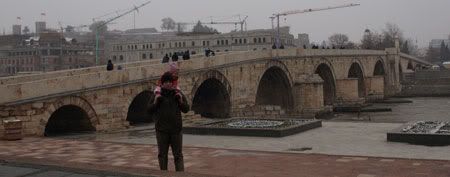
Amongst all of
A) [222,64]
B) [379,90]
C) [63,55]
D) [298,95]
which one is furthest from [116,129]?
[63,55]

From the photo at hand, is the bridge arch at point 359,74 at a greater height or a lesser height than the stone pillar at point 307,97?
greater

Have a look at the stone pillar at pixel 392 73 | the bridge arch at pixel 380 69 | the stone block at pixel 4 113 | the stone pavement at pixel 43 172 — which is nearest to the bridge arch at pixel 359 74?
the stone pillar at pixel 392 73

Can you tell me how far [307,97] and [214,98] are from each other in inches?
345

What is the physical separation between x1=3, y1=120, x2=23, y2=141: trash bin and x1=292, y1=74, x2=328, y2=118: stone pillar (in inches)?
→ 815

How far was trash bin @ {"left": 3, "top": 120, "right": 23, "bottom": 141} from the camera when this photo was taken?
1106cm

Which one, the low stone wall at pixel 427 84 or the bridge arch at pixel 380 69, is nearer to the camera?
the low stone wall at pixel 427 84

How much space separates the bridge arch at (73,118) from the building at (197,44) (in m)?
47.6

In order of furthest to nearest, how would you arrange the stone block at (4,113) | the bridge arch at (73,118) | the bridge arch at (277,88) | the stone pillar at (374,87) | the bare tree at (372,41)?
1. the bare tree at (372,41)
2. the stone pillar at (374,87)
3. the bridge arch at (277,88)
4. the bridge arch at (73,118)
5. the stone block at (4,113)

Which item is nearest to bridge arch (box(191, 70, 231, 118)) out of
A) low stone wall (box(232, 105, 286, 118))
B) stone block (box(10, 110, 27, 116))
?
low stone wall (box(232, 105, 286, 118))

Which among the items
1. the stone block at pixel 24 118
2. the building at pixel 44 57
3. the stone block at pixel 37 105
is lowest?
the stone block at pixel 24 118

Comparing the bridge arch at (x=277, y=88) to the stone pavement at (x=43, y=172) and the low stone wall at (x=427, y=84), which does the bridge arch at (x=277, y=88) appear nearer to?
the stone pavement at (x=43, y=172)

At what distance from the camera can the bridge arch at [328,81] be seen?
38.2 metres

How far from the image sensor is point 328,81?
Answer: 1554 inches

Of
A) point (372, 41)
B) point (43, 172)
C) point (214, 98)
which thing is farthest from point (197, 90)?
point (372, 41)
